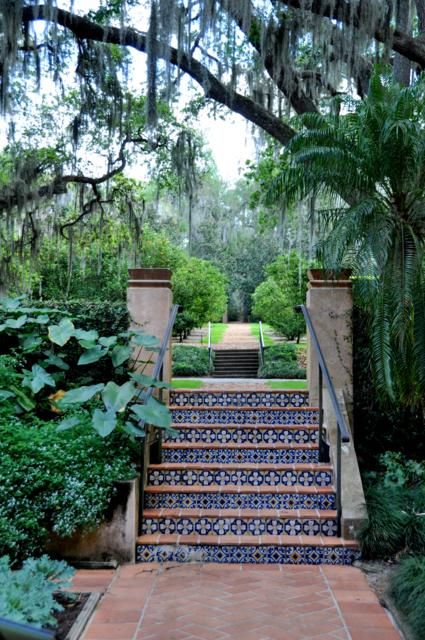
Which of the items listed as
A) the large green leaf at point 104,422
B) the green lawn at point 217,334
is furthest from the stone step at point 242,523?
the green lawn at point 217,334

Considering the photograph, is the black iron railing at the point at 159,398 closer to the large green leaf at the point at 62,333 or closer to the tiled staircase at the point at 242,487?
the tiled staircase at the point at 242,487

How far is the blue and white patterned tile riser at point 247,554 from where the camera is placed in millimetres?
4711

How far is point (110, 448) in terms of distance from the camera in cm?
516

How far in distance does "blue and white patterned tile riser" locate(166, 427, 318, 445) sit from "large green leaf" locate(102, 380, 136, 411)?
1.24 m

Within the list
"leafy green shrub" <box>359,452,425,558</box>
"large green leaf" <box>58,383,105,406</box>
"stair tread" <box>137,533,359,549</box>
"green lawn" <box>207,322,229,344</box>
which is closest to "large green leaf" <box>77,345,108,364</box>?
"large green leaf" <box>58,383,105,406</box>

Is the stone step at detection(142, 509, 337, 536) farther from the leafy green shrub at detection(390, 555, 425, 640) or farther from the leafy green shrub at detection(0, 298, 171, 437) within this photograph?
the leafy green shrub at detection(390, 555, 425, 640)

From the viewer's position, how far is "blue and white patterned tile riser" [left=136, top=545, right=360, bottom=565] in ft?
15.5

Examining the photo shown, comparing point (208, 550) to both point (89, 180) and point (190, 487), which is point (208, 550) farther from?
point (89, 180)

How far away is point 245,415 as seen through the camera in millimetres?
6520

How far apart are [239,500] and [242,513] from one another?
216 millimetres

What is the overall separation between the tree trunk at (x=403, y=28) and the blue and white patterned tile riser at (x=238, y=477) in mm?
5659

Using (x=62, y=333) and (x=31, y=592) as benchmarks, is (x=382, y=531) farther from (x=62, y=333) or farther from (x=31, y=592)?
(x=62, y=333)

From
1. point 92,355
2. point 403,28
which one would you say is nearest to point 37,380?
point 92,355

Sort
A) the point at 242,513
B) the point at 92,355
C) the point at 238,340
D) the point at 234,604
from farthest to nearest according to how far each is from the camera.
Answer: the point at 238,340 < the point at 92,355 < the point at 242,513 < the point at 234,604
